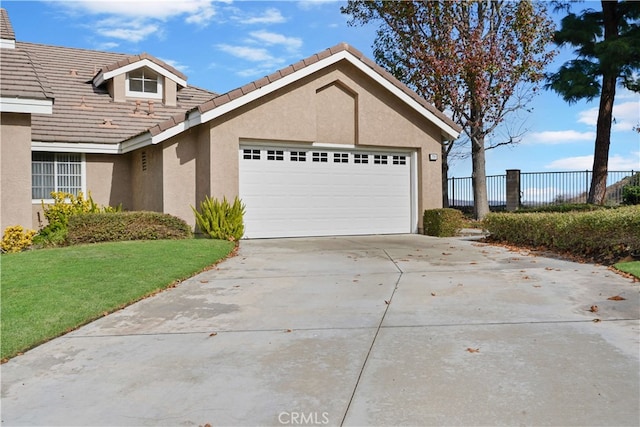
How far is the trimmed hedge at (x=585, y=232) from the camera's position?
9.42 m

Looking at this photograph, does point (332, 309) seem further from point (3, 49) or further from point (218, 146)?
point (3, 49)

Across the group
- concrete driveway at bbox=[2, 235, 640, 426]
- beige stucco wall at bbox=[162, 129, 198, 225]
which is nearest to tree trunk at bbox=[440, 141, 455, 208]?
beige stucco wall at bbox=[162, 129, 198, 225]

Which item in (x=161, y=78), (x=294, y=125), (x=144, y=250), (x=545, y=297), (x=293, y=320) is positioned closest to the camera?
(x=293, y=320)

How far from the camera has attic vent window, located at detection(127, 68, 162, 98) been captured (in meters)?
18.2

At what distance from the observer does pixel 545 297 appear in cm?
662

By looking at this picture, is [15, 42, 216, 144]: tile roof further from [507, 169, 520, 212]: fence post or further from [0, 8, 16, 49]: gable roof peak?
[507, 169, 520, 212]: fence post

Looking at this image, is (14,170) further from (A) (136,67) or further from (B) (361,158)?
(B) (361,158)

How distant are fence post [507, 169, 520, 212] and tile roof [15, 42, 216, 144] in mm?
14735

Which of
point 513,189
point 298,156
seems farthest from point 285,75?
point 513,189

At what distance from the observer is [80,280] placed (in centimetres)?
759

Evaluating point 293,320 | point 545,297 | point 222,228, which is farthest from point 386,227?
point 293,320

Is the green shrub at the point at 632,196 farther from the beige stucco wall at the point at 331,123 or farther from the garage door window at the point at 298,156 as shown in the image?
the garage door window at the point at 298,156

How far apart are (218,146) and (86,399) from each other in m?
10.1

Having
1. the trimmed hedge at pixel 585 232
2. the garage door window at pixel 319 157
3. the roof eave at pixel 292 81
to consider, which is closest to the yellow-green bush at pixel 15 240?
the roof eave at pixel 292 81
